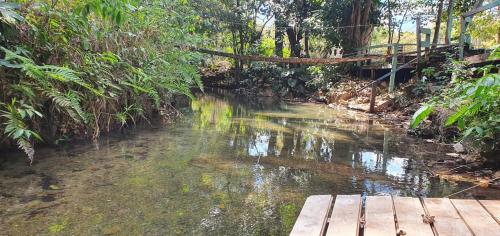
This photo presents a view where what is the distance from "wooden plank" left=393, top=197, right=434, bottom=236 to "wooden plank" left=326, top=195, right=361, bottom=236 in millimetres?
194

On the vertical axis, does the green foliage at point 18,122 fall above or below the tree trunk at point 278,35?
below

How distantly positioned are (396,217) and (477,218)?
0.40 metres

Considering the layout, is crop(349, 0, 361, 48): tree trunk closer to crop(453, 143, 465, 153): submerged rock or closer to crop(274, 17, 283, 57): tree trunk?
crop(274, 17, 283, 57): tree trunk

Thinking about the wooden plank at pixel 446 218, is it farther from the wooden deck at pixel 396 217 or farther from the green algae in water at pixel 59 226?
the green algae in water at pixel 59 226

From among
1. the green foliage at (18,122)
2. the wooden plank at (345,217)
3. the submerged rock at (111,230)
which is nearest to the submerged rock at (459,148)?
the wooden plank at (345,217)

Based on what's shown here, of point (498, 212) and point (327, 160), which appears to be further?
point (327, 160)

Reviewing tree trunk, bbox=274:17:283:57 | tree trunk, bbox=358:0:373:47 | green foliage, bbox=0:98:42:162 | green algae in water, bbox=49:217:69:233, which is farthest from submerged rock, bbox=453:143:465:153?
tree trunk, bbox=274:17:283:57

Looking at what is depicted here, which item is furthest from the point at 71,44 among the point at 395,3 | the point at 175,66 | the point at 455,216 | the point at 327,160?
the point at 395,3

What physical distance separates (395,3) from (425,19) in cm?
186

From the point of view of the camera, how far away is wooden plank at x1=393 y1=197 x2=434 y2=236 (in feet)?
5.56

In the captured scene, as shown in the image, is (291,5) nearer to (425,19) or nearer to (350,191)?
(425,19)

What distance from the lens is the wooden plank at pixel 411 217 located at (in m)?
1.70

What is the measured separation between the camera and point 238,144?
5.59 m

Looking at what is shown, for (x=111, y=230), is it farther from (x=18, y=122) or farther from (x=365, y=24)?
(x=365, y=24)
